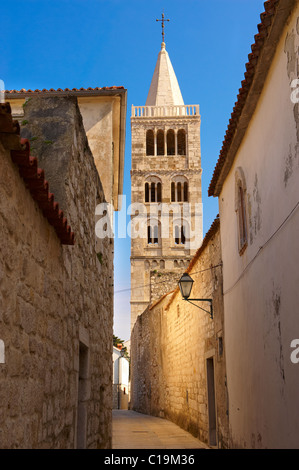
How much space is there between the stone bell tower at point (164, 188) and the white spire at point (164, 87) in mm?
1452

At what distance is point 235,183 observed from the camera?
25.7 feet

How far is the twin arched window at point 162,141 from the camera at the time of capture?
44938mm

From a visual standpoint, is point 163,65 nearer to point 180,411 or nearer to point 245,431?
point 180,411

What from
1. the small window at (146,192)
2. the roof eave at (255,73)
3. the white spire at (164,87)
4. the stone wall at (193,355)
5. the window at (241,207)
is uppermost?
the white spire at (164,87)

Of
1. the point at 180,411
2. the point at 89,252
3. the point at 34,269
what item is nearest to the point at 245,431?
the point at 89,252

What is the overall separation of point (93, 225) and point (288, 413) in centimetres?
332

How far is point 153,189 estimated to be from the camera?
145 ft

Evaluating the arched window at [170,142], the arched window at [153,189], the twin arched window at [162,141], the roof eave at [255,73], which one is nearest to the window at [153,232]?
the arched window at [153,189]

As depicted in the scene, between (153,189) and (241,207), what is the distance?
3697cm

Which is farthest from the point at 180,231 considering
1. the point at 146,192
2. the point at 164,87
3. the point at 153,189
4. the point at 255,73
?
the point at 255,73

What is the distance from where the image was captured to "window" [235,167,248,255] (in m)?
7.17

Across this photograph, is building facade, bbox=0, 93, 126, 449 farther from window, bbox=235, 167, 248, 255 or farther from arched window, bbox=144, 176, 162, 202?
arched window, bbox=144, 176, 162, 202

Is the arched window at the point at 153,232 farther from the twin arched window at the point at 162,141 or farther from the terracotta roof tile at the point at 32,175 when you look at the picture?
the terracotta roof tile at the point at 32,175
